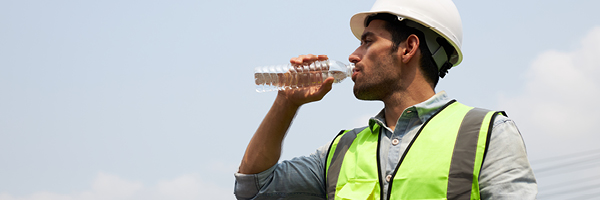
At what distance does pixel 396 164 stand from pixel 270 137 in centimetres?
108

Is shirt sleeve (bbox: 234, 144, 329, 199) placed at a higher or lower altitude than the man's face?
lower

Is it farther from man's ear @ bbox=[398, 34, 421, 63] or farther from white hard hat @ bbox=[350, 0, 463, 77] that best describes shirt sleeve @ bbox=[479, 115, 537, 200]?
white hard hat @ bbox=[350, 0, 463, 77]

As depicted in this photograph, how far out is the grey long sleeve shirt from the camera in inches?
153

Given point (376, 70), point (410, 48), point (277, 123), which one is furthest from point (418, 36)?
point (277, 123)

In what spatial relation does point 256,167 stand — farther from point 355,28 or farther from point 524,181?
point 524,181

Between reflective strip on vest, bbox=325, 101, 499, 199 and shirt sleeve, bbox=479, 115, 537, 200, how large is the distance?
0.20ft

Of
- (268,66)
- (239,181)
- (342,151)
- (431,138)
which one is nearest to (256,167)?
(239,181)

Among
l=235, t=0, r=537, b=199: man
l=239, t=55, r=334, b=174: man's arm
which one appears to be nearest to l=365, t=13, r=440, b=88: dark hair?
l=235, t=0, r=537, b=199: man

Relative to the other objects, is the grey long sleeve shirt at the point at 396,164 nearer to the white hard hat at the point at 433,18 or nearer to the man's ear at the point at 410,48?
the man's ear at the point at 410,48

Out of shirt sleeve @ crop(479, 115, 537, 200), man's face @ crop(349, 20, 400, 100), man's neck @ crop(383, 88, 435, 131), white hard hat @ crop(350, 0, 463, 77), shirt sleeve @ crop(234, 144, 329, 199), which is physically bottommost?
shirt sleeve @ crop(479, 115, 537, 200)

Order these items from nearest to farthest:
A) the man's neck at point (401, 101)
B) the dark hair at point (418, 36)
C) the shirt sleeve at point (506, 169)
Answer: the shirt sleeve at point (506, 169), the man's neck at point (401, 101), the dark hair at point (418, 36)

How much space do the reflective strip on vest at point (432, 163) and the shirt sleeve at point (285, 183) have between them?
0.30 metres

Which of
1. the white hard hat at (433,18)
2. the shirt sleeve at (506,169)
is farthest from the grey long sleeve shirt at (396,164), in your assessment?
the white hard hat at (433,18)

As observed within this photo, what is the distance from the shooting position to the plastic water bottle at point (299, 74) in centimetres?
509
